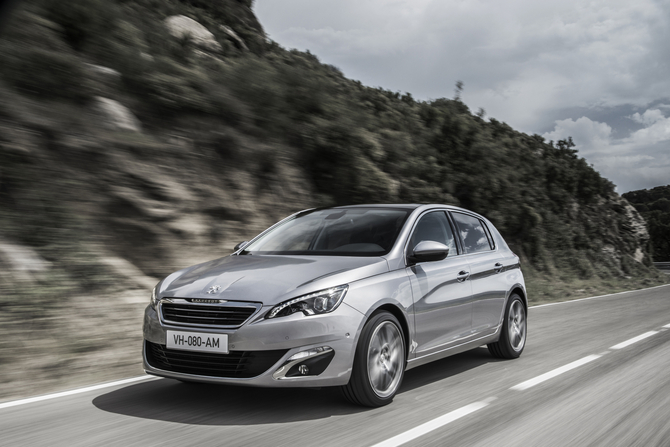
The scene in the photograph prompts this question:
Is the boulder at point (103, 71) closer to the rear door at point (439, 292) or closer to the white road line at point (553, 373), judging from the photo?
the rear door at point (439, 292)

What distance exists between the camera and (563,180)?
116ft

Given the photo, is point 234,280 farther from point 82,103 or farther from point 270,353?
point 82,103

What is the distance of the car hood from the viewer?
4.45 m

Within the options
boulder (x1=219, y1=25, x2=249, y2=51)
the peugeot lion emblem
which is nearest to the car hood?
the peugeot lion emblem

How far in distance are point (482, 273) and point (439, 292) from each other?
109cm

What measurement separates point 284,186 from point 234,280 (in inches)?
310

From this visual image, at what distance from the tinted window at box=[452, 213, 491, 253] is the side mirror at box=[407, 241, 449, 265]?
3.76 feet

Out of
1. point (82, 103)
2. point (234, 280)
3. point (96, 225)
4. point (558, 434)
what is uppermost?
point (82, 103)

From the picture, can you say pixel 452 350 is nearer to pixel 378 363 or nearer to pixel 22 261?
pixel 378 363

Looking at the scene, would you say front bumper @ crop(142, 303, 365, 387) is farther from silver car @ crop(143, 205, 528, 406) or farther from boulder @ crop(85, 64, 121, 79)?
boulder @ crop(85, 64, 121, 79)

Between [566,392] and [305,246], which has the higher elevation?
[305,246]

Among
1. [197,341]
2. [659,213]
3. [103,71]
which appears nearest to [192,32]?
[103,71]

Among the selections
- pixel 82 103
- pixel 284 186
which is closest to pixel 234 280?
pixel 82 103

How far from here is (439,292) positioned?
559cm
